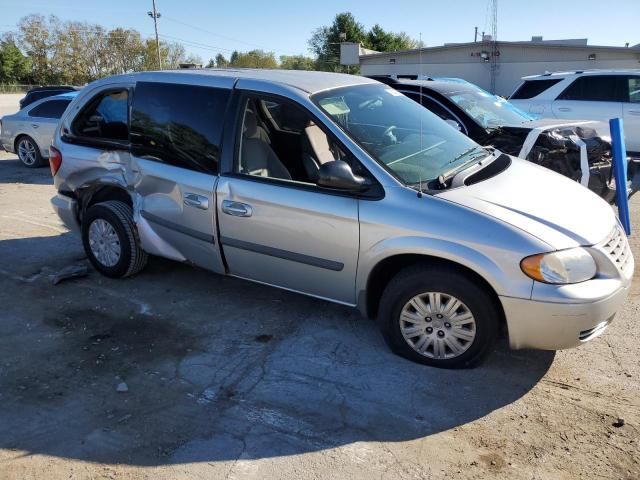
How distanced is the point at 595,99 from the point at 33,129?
1103cm

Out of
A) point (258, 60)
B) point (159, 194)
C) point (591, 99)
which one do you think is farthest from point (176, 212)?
point (258, 60)

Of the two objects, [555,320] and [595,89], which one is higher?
[595,89]

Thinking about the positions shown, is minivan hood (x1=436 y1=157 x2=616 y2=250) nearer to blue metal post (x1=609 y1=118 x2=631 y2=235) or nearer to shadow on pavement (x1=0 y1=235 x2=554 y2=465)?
shadow on pavement (x1=0 y1=235 x2=554 y2=465)

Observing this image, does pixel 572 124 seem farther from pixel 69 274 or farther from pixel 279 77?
pixel 69 274

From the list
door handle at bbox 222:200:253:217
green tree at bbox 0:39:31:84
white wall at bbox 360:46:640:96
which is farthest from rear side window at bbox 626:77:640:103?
green tree at bbox 0:39:31:84

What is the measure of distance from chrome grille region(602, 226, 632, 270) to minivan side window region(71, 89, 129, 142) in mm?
3903

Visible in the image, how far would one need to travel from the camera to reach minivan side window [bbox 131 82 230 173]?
4.16 metres

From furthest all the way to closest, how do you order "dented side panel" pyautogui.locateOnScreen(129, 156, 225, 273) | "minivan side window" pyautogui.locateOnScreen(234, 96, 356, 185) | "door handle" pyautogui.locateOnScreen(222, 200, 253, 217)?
1. "dented side panel" pyautogui.locateOnScreen(129, 156, 225, 273)
2. "minivan side window" pyautogui.locateOnScreen(234, 96, 356, 185)
3. "door handle" pyautogui.locateOnScreen(222, 200, 253, 217)

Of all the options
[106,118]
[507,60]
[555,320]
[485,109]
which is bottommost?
[555,320]

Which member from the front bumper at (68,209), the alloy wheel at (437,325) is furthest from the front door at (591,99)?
the front bumper at (68,209)

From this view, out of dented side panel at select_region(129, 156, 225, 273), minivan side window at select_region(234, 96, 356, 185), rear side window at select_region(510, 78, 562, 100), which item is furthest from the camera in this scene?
rear side window at select_region(510, 78, 562, 100)

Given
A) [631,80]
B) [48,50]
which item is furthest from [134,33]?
[631,80]

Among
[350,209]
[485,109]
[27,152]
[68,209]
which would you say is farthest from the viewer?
[27,152]

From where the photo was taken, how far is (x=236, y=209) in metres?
3.97
